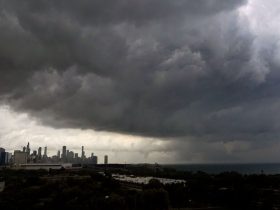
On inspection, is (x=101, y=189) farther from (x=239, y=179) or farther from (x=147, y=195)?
(x=239, y=179)

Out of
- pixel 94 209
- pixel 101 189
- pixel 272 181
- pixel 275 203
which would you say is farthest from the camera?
pixel 272 181

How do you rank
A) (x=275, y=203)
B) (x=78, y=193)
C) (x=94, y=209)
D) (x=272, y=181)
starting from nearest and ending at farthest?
(x=94, y=209) → (x=275, y=203) → (x=78, y=193) → (x=272, y=181)

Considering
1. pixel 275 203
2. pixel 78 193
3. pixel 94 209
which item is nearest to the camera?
pixel 94 209

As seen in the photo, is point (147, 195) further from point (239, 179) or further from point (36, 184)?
point (36, 184)

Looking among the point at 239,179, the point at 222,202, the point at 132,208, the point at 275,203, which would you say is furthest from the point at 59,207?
the point at 239,179

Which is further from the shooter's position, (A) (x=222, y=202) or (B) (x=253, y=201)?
(A) (x=222, y=202)

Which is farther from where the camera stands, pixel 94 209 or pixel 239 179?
pixel 239 179

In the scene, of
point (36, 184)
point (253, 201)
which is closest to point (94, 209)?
point (253, 201)

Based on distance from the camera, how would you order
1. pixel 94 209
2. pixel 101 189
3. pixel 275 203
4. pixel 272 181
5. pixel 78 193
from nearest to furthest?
pixel 94 209 < pixel 275 203 < pixel 78 193 < pixel 101 189 < pixel 272 181
